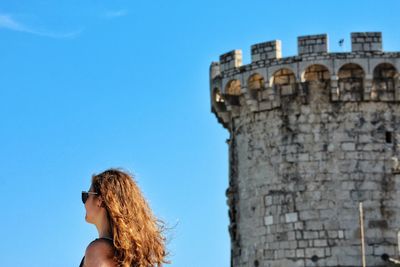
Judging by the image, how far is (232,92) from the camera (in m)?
20.0

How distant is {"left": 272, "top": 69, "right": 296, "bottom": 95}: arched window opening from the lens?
18891mm

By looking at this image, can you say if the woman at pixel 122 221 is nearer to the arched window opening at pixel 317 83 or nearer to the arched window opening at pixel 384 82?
the arched window opening at pixel 317 83

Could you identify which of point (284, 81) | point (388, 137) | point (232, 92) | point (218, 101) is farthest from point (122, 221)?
point (218, 101)

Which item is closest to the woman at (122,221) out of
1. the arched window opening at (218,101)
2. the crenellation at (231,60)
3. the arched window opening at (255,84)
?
the arched window opening at (255,84)

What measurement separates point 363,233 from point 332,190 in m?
0.98

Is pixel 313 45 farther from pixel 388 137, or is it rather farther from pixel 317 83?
pixel 388 137

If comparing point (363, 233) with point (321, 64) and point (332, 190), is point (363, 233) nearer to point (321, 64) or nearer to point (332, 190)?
point (332, 190)

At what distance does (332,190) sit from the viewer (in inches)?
720

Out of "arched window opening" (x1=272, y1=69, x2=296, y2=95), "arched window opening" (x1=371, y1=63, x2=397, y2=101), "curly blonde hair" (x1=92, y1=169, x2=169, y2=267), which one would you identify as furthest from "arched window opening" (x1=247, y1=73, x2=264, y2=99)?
"curly blonde hair" (x1=92, y1=169, x2=169, y2=267)

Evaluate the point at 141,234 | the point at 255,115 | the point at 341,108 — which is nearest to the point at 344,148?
the point at 341,108

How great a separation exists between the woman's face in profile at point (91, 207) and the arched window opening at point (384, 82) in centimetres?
1373

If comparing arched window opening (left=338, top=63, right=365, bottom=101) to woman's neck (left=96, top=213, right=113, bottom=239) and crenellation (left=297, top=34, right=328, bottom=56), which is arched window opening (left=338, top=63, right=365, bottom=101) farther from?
woman's neck (left=96, top=213, right=113, bottom=239)

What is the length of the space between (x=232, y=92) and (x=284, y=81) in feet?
4.58

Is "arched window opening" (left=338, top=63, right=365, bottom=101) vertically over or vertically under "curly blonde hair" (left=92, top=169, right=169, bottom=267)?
over
